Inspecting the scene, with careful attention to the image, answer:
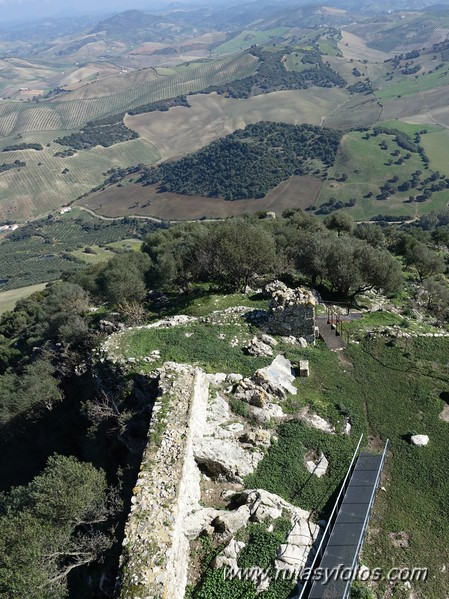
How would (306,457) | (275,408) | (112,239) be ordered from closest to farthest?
(306,457) → (275,408) → (112,239)

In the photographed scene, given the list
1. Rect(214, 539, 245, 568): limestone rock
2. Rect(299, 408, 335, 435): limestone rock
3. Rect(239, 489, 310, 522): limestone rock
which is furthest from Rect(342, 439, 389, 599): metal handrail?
Rect(214, 539, 245, 568): limestone rock

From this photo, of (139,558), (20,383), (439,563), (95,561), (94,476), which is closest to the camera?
(139,558)

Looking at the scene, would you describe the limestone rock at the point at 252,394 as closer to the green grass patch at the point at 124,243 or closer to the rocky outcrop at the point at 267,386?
the rocky outcrop at the point at 267,386

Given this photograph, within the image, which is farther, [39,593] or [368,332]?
[368,332]

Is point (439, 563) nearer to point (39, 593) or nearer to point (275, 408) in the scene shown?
point (275, 408)

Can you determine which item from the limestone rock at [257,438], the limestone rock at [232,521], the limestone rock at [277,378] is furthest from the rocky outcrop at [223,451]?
the limestone rock at [277,378]

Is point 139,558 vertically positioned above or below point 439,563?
above

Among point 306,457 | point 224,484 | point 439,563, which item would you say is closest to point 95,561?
point 224,484

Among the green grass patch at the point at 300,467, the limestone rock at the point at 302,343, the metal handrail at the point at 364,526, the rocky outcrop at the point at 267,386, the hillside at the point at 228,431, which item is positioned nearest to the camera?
the metal handrail at the point at 364,526
